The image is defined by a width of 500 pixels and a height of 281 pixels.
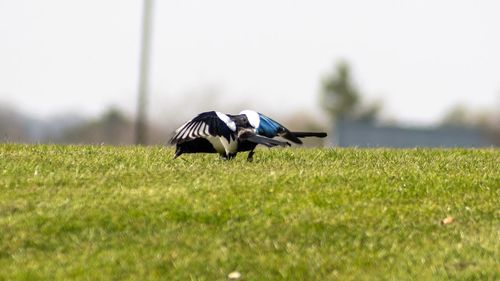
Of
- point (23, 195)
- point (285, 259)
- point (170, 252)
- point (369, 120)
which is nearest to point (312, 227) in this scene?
point (285, 259)

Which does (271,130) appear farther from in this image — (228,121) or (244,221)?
(244,221)

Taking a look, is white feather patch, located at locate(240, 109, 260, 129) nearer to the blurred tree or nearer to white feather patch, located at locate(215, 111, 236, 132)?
white feather patch, located at locate(215, 111, 236, 132)

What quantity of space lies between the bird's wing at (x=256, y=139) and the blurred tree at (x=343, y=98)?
337 feet

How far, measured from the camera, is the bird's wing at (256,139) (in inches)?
595

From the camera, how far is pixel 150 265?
11.4 m

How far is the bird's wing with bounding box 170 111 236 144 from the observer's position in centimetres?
1523

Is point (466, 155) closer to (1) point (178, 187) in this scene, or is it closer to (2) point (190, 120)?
(2) point (190, 120)

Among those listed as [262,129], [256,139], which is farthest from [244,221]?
[262,129]

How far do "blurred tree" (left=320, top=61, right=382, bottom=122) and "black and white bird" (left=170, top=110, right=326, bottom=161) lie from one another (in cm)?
10240

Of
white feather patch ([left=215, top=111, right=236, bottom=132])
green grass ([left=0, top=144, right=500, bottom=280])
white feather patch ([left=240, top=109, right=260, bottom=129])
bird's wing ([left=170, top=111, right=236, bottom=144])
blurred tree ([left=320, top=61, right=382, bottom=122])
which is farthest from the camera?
blurred tree ([left=320, top=61, right=382, bottom=122])

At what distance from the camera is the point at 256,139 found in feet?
50.1

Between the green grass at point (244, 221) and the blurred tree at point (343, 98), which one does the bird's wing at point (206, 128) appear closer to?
the green grass at point (244, 221)

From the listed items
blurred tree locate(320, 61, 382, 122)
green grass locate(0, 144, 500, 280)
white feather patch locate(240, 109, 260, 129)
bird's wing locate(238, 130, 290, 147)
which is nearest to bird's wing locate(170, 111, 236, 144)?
bird's wing locate(238, 130, 290, 147)

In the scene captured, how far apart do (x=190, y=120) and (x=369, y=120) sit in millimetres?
102400
